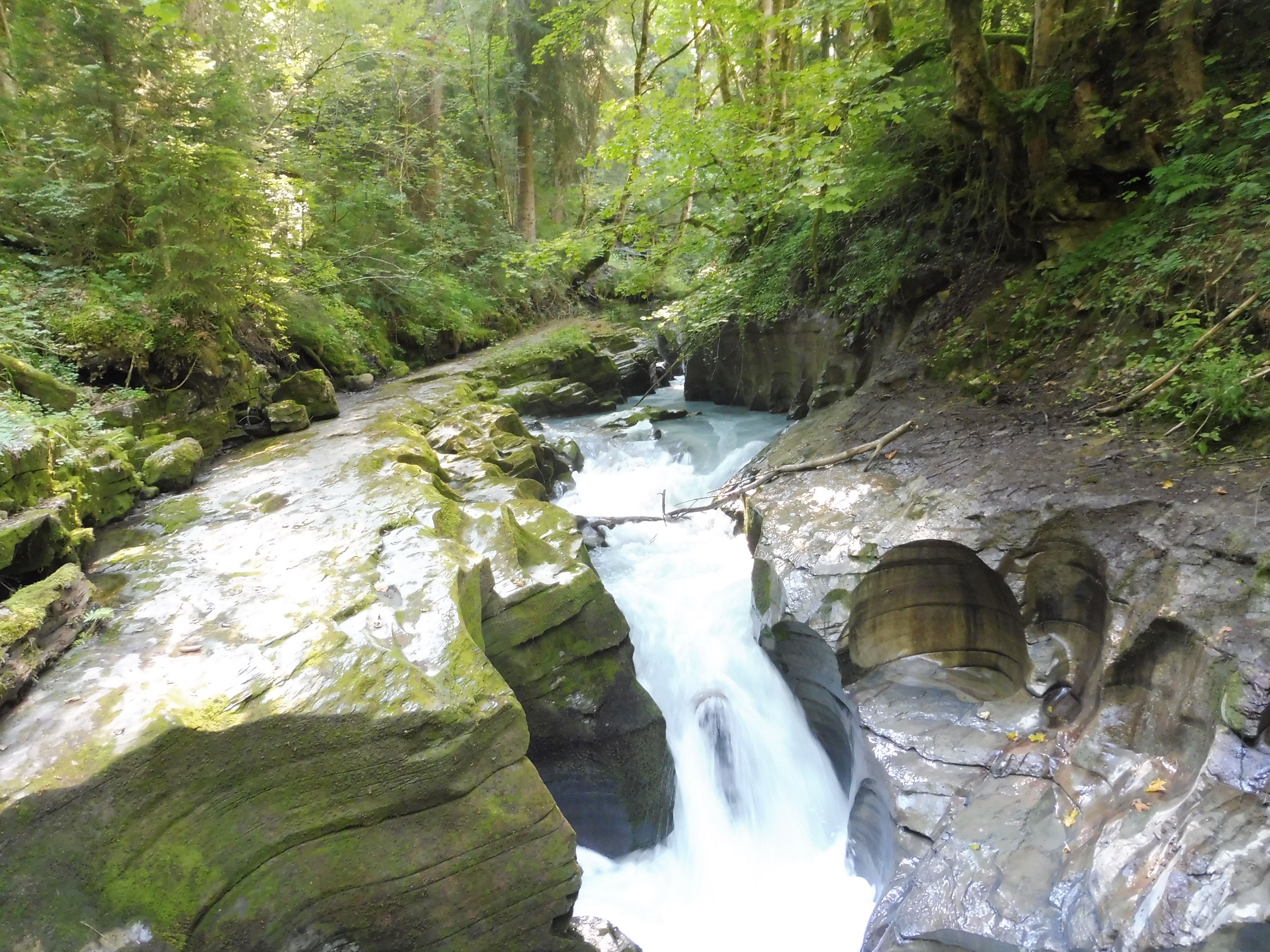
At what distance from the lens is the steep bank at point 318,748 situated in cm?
267

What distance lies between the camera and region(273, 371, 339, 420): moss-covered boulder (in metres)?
9.14

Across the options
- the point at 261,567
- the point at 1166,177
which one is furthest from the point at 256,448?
the point at 1166,177

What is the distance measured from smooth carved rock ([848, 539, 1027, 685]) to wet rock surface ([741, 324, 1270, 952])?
0.23ft

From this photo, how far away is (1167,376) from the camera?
16.8 feet

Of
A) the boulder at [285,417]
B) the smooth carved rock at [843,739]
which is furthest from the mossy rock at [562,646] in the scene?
the boulder at [285,417]

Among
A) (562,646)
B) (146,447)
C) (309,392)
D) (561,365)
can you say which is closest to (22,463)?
(146,447)

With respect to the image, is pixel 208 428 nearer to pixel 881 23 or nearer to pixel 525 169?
pixel 881 23

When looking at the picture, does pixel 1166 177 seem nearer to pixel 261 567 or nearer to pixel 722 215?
pixel 722 215

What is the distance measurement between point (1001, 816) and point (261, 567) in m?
5.00

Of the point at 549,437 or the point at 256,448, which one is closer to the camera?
the point at 256,448

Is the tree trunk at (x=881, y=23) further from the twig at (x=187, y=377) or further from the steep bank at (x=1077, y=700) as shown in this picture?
the twig at (x=187, y=377)

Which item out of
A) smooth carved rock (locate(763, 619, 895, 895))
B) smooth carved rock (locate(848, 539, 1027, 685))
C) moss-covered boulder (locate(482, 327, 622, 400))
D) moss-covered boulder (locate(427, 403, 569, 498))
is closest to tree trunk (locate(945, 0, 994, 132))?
smooth carved rock (locate(848, 539, 1027, 685))

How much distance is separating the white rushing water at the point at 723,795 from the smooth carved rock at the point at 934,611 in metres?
1.12

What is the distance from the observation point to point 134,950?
8.40ft
